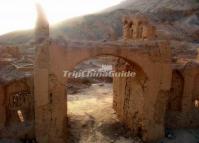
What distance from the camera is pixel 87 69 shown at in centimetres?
2847

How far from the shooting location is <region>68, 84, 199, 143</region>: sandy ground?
16062 millimetres

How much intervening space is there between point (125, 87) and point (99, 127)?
277 centimetres

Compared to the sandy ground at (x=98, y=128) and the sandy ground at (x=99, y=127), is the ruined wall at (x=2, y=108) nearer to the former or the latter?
the sandy ground at (x=98, y=128)

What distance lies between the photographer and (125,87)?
687 inches

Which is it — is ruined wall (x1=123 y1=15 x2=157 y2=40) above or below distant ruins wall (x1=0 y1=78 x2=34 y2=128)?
above

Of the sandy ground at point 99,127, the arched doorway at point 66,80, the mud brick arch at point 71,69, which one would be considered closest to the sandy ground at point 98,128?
the sandy ground at point 99,127

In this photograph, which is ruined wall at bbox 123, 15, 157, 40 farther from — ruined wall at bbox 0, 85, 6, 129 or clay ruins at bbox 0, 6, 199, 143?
ruined wall at bbox 0, 85, 6, 129

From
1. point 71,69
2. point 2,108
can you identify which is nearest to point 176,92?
point 71,69

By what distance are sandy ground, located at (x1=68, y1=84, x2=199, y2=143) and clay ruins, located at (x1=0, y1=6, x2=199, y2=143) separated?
21.3 inches

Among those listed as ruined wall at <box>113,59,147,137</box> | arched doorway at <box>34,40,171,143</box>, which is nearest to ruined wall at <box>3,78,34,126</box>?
arched doorway at <box>34,40,171,143</box>

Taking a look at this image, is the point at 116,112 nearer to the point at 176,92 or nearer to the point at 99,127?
the point at 99,127

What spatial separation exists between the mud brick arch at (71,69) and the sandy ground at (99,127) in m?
1.20

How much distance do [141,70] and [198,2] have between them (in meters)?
35.8

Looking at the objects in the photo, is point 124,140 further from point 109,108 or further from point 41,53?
point 41,53
